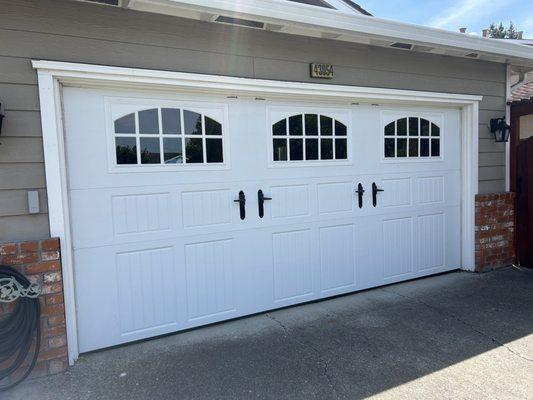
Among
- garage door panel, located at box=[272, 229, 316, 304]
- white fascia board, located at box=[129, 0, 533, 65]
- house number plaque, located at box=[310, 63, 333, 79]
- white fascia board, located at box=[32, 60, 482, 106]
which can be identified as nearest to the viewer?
white fascia board, located at box=[32, 60, 482, 106]

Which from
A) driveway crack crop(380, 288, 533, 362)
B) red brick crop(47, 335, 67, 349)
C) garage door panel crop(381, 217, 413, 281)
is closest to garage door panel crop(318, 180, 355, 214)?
garage door panel crop(381, 217, 413, 281)

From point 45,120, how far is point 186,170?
1.05 m

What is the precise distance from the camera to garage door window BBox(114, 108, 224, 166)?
288 centimetres

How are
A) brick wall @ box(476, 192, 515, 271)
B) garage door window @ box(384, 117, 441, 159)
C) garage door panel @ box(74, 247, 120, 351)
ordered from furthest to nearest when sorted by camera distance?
brick wall @ box(476, 192, 515, 271) < garage door window @ box(384, 117, 441, 159) < garage door panel @ box(74, 247, 120, 351)

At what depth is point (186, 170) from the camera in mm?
3102

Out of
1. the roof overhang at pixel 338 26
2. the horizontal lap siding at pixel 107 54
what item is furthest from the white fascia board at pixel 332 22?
the horizontal lap siding at pixel 107 54

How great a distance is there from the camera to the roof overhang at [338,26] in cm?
269

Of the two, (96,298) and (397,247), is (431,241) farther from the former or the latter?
(96,298)

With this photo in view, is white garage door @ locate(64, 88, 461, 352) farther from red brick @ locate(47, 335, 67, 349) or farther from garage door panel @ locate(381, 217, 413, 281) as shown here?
red brick @ locate(47, 335, 67, 349)

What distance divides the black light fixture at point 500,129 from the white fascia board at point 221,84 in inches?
28.2

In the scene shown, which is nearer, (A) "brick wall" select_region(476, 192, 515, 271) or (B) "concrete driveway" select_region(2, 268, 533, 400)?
(B) "concrete driveway" select_region(2, 268, 533, 400)

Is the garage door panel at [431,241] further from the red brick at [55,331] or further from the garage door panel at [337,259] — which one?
the red brick at [55,331]

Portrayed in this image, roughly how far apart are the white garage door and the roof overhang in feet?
2.07

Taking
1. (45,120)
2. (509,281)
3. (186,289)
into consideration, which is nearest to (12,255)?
(45,120)
